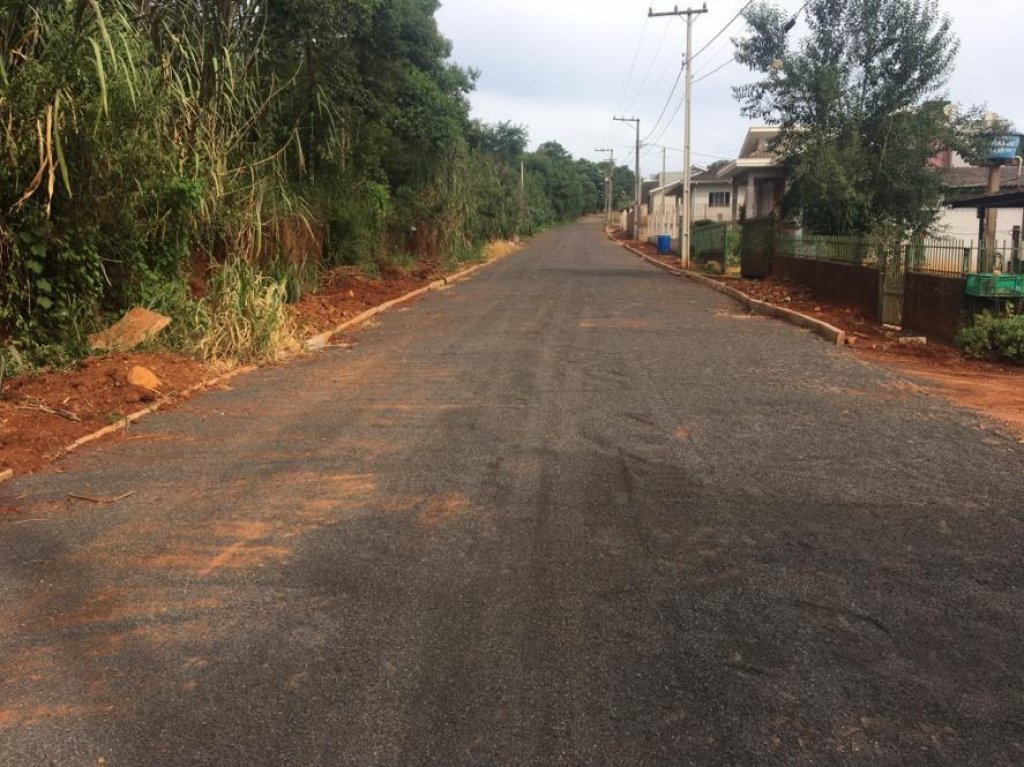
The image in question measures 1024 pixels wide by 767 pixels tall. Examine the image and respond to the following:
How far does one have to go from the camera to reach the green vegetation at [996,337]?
11.2 m

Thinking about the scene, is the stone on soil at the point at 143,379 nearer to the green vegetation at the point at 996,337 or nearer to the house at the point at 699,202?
the green vegetation at the point at 996,337

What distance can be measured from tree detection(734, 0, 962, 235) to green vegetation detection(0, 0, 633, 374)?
36.4 feet

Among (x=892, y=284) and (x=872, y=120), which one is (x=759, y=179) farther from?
(x=892, y=284)

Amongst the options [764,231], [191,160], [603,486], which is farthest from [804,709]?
[764,231]

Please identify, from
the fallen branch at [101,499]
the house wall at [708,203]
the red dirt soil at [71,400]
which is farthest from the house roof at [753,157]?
the fallen branch at [101,499]

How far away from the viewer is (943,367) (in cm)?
1119

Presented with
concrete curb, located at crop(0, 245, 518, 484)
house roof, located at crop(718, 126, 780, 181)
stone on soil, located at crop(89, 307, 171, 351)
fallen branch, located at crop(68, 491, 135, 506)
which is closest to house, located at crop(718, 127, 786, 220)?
house roof, located at crop(718, 126, 780, 181)

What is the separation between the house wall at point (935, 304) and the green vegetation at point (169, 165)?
30.3 feet

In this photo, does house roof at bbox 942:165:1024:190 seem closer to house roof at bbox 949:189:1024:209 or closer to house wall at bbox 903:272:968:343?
house roof at bbox 949:189:1024:209

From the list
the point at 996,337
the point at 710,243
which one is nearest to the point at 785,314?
the point at 996,337

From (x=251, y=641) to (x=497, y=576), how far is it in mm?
1254

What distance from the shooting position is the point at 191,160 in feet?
37.6

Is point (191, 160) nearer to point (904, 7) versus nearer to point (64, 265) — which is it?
point (64, 265)

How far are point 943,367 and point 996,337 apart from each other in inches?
38.7
